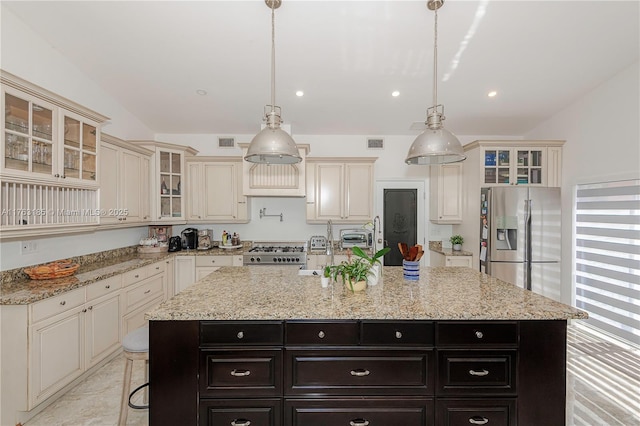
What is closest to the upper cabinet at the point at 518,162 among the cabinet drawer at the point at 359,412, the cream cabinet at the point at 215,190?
the cabinet drawer at the point at 359,412

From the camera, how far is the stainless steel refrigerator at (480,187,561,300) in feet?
12.5

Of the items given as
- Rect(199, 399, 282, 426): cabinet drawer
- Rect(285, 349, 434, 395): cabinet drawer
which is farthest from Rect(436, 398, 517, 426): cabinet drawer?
Rect(199, 399, 282, 426): cabinet drawer

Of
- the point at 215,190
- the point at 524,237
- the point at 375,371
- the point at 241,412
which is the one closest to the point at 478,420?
the point at 375,371

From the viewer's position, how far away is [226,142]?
4797 mm

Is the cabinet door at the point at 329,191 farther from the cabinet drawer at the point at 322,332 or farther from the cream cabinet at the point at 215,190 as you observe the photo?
the cabinet drawer at the point at 322,332

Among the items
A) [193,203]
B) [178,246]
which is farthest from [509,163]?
[178,246]

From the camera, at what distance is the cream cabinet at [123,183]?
3229mm

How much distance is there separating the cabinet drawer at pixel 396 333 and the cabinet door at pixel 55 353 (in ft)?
7.65

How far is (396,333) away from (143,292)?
310cm

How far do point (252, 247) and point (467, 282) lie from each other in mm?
3293

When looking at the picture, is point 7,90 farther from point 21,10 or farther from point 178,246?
point 178,246

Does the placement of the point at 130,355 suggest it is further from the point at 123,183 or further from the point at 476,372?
the point at 123,183

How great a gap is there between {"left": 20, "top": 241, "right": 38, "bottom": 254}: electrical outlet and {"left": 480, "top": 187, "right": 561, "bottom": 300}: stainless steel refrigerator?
4938 millimetres

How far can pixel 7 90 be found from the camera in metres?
2.05
